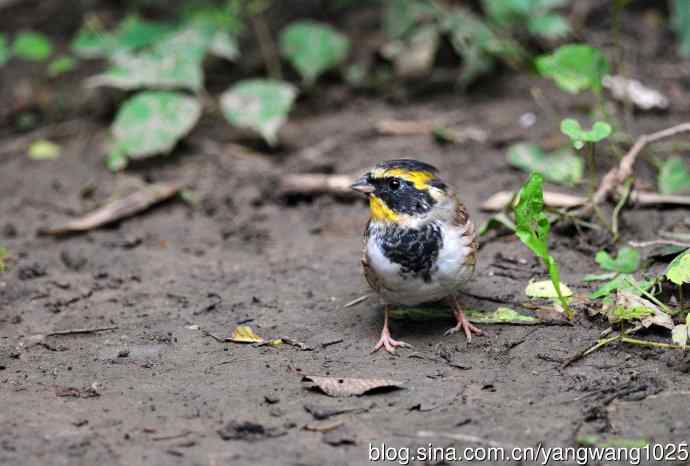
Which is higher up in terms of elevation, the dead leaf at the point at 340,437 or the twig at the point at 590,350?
the dead leaf at the point at 340,437

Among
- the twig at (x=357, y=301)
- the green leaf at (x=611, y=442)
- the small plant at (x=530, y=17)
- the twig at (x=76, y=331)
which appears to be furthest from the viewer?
the small plant at (x=530, y=17)

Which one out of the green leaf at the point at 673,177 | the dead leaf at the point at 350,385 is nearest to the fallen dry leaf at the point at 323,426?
the dead leaf at the point at 350,385

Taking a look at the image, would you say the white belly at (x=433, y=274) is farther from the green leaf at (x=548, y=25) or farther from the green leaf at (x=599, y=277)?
the green leaf at (x=548, y=25)

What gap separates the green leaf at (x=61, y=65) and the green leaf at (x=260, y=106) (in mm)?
1760

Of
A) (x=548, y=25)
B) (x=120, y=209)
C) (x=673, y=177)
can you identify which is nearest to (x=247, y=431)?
(x=120, y=209)

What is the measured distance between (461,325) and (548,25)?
160 inches

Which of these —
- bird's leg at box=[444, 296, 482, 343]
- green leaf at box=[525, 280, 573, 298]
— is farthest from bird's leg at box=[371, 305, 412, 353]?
green leaf at box=[525, 280, 573, 298]

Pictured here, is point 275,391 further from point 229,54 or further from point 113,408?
point 229,54

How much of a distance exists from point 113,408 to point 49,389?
416 millimetres

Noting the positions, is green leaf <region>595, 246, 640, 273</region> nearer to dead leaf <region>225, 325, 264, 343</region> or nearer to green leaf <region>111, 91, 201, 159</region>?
dead leaf <region>225, 325, 264, 343</region>

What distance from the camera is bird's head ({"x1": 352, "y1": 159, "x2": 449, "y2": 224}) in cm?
441

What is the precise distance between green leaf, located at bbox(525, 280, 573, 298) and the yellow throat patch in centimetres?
85

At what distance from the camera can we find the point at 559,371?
397 centimetres

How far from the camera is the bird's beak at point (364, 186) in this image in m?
4.50
